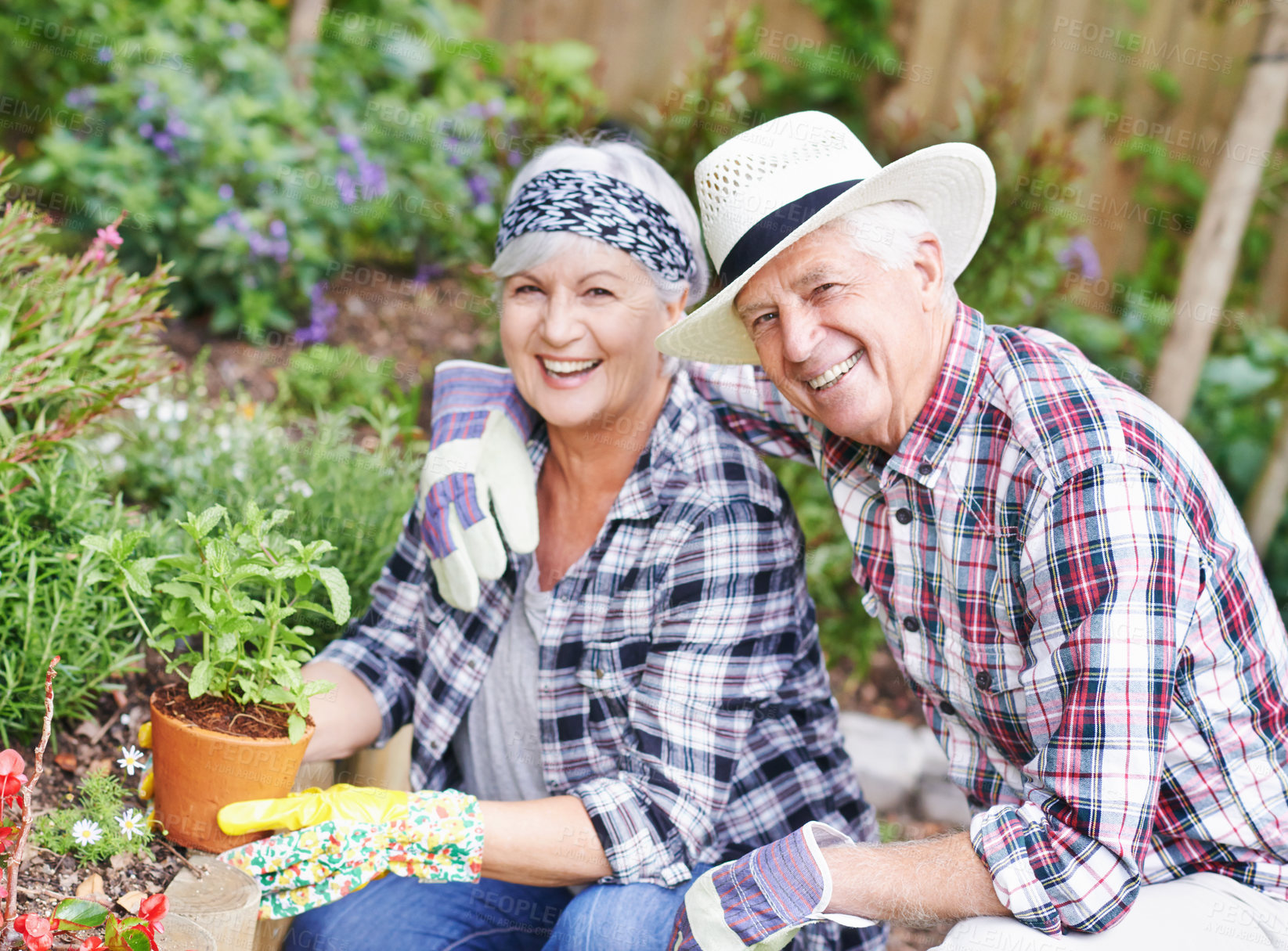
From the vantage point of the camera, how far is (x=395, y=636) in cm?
214

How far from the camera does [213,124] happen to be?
3650 mm

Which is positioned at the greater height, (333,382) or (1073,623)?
(333,382)

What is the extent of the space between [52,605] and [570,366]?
0.97 meters

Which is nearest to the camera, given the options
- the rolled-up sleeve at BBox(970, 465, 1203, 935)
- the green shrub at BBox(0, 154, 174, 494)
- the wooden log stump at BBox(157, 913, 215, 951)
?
the wooden log stump at BBox(157, 913, 215, 951)

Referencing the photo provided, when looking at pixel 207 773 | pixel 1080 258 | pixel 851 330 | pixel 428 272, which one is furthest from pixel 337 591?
pixel 1080 258

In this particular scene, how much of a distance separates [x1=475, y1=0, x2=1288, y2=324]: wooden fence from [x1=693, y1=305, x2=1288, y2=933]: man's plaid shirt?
3.24 metres

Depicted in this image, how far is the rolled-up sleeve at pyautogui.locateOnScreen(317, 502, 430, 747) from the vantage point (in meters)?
2.08

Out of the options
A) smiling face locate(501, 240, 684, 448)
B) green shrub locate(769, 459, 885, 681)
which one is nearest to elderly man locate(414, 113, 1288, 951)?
smiling face locate(501, 240, 684, 448)

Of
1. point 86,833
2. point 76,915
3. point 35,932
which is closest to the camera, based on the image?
point 35,932

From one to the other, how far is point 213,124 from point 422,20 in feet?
4.55

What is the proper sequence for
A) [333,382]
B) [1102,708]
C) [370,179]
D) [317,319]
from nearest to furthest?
[1102,708] < [333,382] < [317,319] < [370,179]

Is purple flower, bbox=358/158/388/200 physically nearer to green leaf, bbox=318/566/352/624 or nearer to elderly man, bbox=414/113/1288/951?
elderly man, bbox=414/113/1288/951

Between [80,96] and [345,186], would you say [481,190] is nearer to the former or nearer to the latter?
[345,186]

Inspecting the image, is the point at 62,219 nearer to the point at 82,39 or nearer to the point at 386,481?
the point at 82,39
